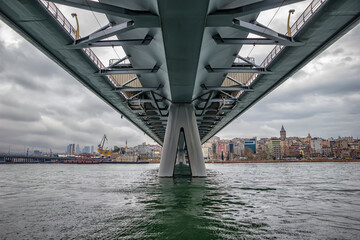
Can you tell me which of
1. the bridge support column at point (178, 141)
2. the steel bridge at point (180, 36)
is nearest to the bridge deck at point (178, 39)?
the steel bridge at point (180, 36)

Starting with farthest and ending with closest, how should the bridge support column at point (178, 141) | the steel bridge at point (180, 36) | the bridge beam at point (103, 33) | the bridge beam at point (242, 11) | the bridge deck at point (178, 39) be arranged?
the bridge support column at point (178, 141) < the bridge beam at point (103, 33) < the bridge deck at point (178, 39) < the steel bridge at point (180, 36) < the bridge beam at point (242, 11)

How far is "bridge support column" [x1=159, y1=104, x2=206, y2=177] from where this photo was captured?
23698 millimetres

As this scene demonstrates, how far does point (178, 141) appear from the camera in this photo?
23.7 metres

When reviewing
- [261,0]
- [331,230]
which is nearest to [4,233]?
[331,230]

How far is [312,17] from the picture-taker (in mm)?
10859

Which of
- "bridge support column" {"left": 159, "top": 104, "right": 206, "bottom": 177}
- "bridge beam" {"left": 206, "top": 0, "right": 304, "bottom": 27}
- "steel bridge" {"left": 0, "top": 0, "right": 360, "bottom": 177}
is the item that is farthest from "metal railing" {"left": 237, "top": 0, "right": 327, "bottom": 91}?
"bridge support column" {"left": 159, "top": 104, "right": 206, "bottom": 177}

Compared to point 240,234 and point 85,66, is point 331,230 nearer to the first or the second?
point 240,234

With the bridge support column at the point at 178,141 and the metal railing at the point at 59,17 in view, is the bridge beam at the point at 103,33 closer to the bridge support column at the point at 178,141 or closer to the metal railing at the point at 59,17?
the metal railing at the point at 59,17

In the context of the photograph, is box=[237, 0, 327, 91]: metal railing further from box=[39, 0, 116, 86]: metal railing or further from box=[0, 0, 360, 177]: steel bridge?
box=[39, 0, 116, 86]: metal railing

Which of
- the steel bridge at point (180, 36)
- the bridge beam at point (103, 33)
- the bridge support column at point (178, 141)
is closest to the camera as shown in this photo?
the steel bridge at point (180, 36)

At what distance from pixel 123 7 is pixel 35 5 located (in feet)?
11.2

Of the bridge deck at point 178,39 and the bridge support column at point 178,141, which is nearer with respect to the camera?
the bridge deck at point 178,39

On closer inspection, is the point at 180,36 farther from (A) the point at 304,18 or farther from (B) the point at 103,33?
(A) the point at 304,18

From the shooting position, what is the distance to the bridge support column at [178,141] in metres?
23.7
